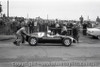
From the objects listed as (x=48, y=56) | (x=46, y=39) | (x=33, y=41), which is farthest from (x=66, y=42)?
(x=48, y=56)

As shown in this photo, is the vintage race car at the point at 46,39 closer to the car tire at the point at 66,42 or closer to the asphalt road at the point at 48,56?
the car tire at the point at 66,42

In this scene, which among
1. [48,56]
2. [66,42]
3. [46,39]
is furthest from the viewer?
[66,42]

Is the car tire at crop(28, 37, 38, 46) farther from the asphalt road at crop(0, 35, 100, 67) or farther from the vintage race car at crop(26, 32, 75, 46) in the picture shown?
the asphalt road at crop(0, 35, 100, 67)

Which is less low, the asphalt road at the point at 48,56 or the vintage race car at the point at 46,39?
the vintage race car at the point at 46,39

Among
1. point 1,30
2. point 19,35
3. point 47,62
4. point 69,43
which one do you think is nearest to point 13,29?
point 1,30

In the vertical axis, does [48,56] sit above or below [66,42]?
below

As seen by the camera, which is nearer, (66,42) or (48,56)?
(48,56)

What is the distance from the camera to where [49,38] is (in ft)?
45.0

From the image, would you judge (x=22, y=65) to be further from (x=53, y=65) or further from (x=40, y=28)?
(x=40, y=28)

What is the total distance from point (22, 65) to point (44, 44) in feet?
24.0

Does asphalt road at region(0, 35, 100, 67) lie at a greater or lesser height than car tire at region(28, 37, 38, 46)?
lesser

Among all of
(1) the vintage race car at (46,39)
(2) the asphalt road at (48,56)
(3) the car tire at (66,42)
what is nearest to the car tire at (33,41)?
(1) the vintage race car at (46,39)

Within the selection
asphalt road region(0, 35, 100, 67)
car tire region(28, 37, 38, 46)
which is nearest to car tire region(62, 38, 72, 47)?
asphalt road region(0, 35, 100, 67)

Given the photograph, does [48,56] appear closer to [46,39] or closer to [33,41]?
[46,39]
